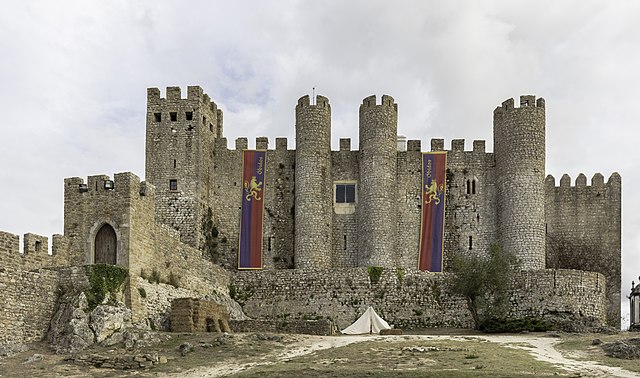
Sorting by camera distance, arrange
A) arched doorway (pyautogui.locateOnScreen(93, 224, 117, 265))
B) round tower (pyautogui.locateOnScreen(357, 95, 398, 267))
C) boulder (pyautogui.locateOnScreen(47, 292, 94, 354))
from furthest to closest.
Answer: round tower (pyautogui.locateOnScreen(357, 95, 398, 267))
arched doorway (pyautogui.locateOnScreen(93, 224, 117, 265))
boulder (pyautogui.locateOnScreen(47, 292, 94, 354))

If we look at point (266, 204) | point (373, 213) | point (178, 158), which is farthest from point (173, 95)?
point (373, 213)

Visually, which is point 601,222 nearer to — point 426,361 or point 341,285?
point 341,285

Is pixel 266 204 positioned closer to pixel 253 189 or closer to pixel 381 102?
pixel 253 189

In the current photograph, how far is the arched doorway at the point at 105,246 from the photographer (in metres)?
38.4

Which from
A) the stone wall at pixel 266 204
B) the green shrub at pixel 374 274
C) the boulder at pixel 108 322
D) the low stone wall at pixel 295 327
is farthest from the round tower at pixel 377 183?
the boulder at pixel 108 322

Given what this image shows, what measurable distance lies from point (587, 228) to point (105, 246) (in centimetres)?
3306

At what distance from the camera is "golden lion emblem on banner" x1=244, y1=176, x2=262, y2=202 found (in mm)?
57844

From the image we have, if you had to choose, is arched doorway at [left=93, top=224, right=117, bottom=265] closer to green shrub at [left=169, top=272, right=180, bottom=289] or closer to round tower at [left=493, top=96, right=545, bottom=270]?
green shrub at [left=169, top=272, right=180, bottom=289]

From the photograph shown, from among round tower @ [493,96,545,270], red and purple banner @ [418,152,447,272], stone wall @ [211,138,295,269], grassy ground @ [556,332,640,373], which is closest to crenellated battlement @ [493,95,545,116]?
round tower @ [493,96,545,270]

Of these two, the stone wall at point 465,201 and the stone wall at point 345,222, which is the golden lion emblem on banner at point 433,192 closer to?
the stone wall at point 465,201

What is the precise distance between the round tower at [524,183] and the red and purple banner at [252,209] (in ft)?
49.1

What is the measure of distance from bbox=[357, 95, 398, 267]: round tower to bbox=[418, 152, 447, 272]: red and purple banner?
6.71 ft

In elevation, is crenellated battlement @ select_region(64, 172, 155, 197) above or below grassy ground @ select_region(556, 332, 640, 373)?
above

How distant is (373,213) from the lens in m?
55.9
